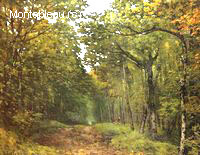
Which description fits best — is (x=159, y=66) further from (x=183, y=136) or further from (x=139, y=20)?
(x=183, y=136)

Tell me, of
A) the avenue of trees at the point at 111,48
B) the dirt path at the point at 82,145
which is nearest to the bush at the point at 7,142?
the avenue of trees at the point at 111,48

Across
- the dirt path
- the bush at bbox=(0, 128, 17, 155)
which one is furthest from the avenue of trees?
the dirt path

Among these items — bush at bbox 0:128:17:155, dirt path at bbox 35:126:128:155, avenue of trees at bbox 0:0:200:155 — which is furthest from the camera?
dirt path at bbox 35:126:128:155

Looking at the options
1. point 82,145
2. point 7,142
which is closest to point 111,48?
point 82,145

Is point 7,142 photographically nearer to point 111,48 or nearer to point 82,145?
point 82,145

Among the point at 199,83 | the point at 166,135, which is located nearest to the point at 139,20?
the point at 199,83

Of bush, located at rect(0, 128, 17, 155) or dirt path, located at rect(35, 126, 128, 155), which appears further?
dirt path, located at rect(35, 126, 128, 155)

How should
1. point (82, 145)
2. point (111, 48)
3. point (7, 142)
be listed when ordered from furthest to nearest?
point (111, 48) < point (82, 145) < point (7, 142)

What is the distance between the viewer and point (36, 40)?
12.0 m

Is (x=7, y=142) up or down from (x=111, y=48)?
down

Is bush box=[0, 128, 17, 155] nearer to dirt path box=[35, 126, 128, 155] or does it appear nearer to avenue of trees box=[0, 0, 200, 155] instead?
avenue of trees box=[0, 0, 200, 155]

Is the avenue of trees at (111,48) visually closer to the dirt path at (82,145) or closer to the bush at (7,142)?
the bush at (7,142)

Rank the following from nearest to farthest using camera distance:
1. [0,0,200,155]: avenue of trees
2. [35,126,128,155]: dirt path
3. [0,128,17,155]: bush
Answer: [0,128,17,155]: bush, [0,0,200,155]: avenue of trees, [35,126,128,155]: dirt path

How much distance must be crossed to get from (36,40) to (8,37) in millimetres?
2419
